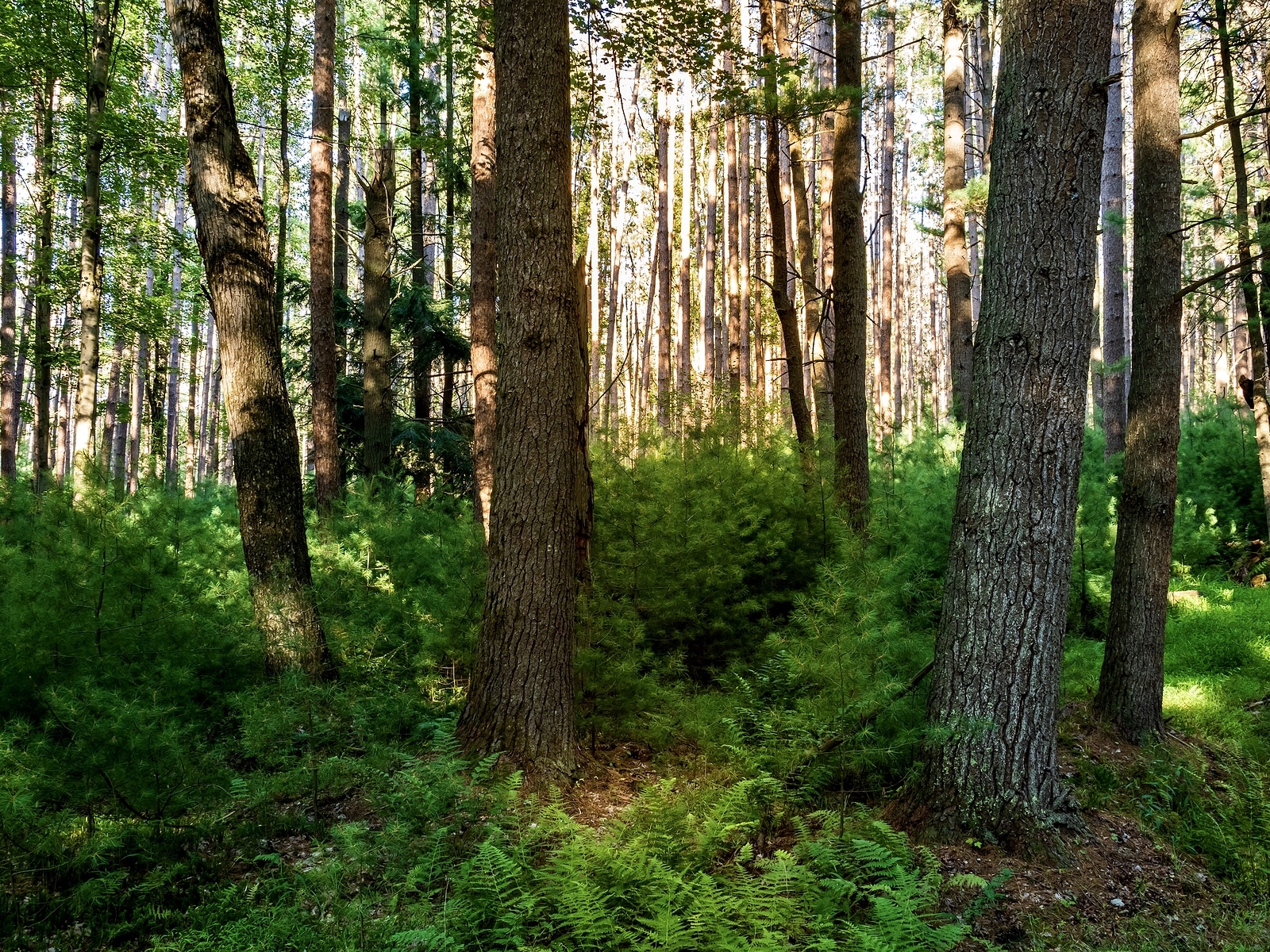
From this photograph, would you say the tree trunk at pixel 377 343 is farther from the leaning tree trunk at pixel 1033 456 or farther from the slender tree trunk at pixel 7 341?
the leaning tree trunk at pixel 1033 456

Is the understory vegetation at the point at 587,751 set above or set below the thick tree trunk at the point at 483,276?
below

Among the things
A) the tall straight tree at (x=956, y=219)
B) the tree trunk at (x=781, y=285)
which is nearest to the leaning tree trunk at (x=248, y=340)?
the tree trunk at (x=781, y=285)

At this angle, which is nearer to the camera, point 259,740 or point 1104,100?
point 1104,100

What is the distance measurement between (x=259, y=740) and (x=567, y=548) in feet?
6.35

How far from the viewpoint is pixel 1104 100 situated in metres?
3.76

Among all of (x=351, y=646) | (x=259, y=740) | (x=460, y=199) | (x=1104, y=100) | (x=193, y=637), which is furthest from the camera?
(x=460, y=199)

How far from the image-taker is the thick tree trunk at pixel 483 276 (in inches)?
321

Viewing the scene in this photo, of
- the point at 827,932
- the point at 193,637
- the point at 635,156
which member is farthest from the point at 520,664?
the point at 635,156

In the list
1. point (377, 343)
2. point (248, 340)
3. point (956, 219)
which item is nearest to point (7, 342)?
point (377, 343)

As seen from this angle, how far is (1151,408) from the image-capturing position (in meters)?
5.02

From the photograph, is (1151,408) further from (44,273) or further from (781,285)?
(44,273)

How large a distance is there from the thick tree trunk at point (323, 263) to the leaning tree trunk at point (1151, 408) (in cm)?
849

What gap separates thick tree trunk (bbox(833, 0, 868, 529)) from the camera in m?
7.24

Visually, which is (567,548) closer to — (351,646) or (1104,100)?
(351,646)
